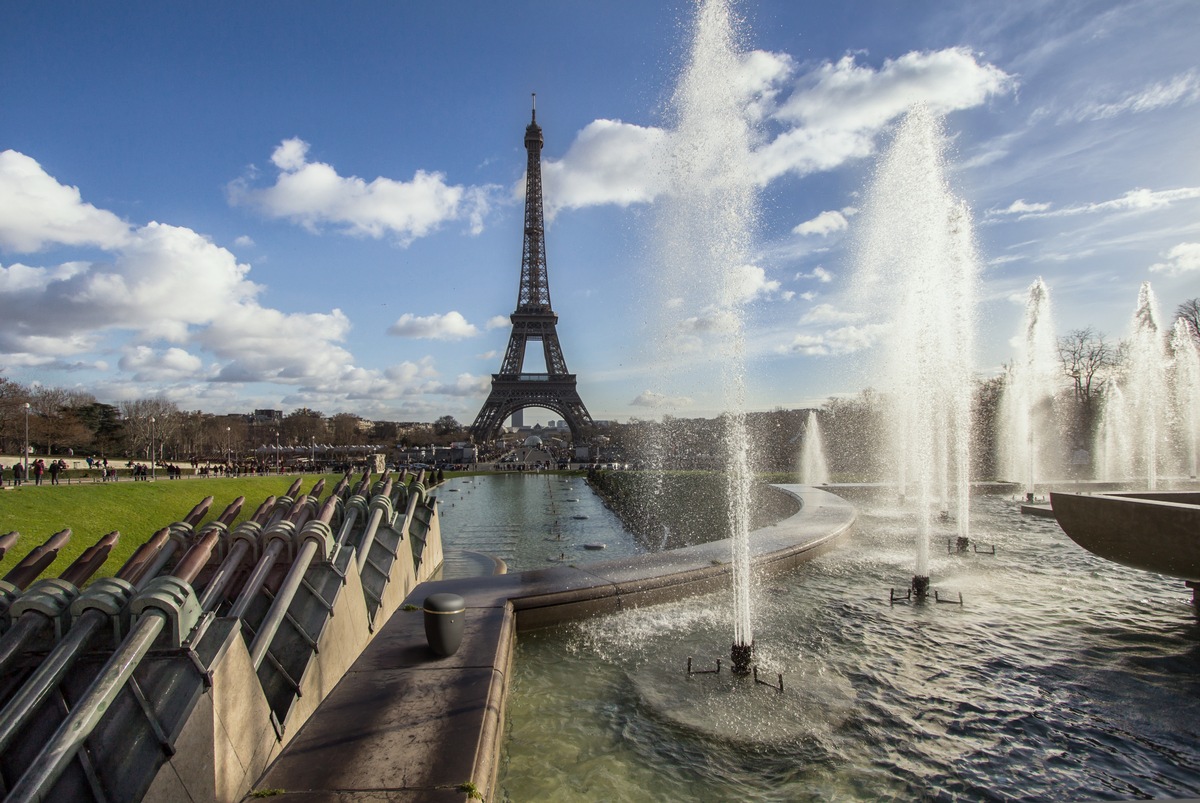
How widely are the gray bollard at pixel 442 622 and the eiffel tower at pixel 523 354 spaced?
Result: 68382mm

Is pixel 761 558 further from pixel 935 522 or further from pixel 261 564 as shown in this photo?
pixel 935 522

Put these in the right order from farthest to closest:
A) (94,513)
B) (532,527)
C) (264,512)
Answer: (532,527), (94,513), (264,512)

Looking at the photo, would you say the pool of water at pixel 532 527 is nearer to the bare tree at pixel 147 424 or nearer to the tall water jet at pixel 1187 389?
the tall water jet at pixel 1187 389

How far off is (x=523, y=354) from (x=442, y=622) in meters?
73.2

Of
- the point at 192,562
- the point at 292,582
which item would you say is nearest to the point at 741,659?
the point at 292,582

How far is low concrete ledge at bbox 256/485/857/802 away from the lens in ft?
12.0

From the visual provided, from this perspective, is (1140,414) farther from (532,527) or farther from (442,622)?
(442,622)

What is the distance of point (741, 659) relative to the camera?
618 cm

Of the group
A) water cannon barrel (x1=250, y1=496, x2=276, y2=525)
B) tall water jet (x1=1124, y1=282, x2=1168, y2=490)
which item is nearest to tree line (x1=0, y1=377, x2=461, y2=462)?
water cannon barrel (x1=250, y1=496, x2=276, y2=525)

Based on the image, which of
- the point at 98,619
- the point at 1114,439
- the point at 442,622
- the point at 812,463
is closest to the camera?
the point at 98,619

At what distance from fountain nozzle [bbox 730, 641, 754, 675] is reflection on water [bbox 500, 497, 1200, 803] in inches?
9.9

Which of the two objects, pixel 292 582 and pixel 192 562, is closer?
pixel 192 562

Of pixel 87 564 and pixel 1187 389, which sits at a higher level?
pixel 1187 389

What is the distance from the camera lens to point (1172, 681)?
5875 millimetres
